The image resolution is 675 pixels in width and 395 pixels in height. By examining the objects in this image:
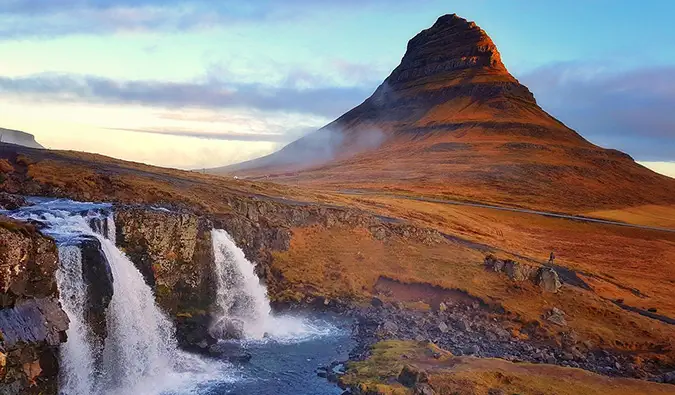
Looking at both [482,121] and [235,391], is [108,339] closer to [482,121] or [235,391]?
[235,391]

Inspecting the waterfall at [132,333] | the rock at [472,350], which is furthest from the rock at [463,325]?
the waterfall at [132,333]

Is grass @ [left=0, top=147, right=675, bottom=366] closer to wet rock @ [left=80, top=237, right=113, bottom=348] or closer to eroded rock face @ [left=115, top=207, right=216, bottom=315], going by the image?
eroded rock face @ [left=115, top=207, right=216, bottom=315]

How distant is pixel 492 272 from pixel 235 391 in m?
29.2

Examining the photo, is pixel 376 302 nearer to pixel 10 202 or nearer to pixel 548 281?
pixel 548 281

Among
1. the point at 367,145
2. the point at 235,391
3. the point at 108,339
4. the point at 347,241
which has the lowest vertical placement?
the point at 235,391

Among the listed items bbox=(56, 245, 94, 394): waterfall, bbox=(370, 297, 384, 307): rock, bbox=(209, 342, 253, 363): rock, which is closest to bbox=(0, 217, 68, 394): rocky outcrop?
bbox=(56, 245, 94, 394): waterfall

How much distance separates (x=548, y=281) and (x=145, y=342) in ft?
113

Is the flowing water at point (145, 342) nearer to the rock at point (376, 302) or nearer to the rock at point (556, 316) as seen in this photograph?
the rock at point (376, 302)

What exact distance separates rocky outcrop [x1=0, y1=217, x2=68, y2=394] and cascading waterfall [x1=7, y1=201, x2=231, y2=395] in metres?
1.08

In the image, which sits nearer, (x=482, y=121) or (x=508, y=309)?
(x=508, y=309)

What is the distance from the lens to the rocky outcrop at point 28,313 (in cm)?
2359

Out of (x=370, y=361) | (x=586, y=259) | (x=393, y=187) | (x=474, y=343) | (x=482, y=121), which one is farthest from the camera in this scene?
(x=482, y=121)

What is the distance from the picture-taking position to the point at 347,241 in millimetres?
55344

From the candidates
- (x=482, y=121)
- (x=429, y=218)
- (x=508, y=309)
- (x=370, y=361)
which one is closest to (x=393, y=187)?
(x=429, y=218)
